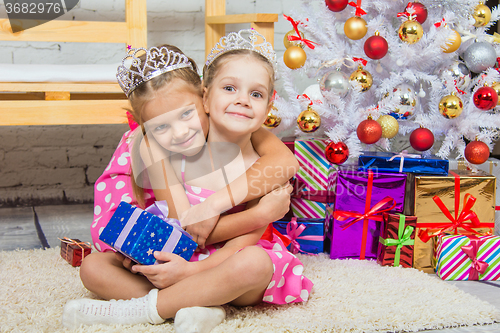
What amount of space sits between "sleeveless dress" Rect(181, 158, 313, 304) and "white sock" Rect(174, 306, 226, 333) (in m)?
0.13

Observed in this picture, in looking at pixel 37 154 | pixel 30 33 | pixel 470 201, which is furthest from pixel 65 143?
pixel 470 201

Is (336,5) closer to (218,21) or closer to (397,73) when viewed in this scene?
(397,73)

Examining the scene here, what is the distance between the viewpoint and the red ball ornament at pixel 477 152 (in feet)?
3.99

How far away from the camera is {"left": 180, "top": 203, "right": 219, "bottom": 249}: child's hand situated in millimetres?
830

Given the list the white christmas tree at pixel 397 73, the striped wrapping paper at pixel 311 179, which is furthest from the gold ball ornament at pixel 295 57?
the striped wrapping paper at pixel 311 179

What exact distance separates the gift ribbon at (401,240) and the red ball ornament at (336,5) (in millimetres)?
663

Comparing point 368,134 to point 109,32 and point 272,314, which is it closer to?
point 272,314

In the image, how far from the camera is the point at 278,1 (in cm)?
193

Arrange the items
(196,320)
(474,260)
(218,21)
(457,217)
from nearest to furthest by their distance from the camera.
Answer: (196,320) < (474,260) < (457,217) < (218,21)

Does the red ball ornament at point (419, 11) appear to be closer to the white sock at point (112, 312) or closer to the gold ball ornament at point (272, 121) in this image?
the gold ball ornament at point (272, 121)

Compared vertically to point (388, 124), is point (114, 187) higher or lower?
lower

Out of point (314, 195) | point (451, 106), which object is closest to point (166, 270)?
point (314, 195)

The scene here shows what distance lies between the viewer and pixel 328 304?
874 millimetres

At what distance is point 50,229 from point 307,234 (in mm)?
909
